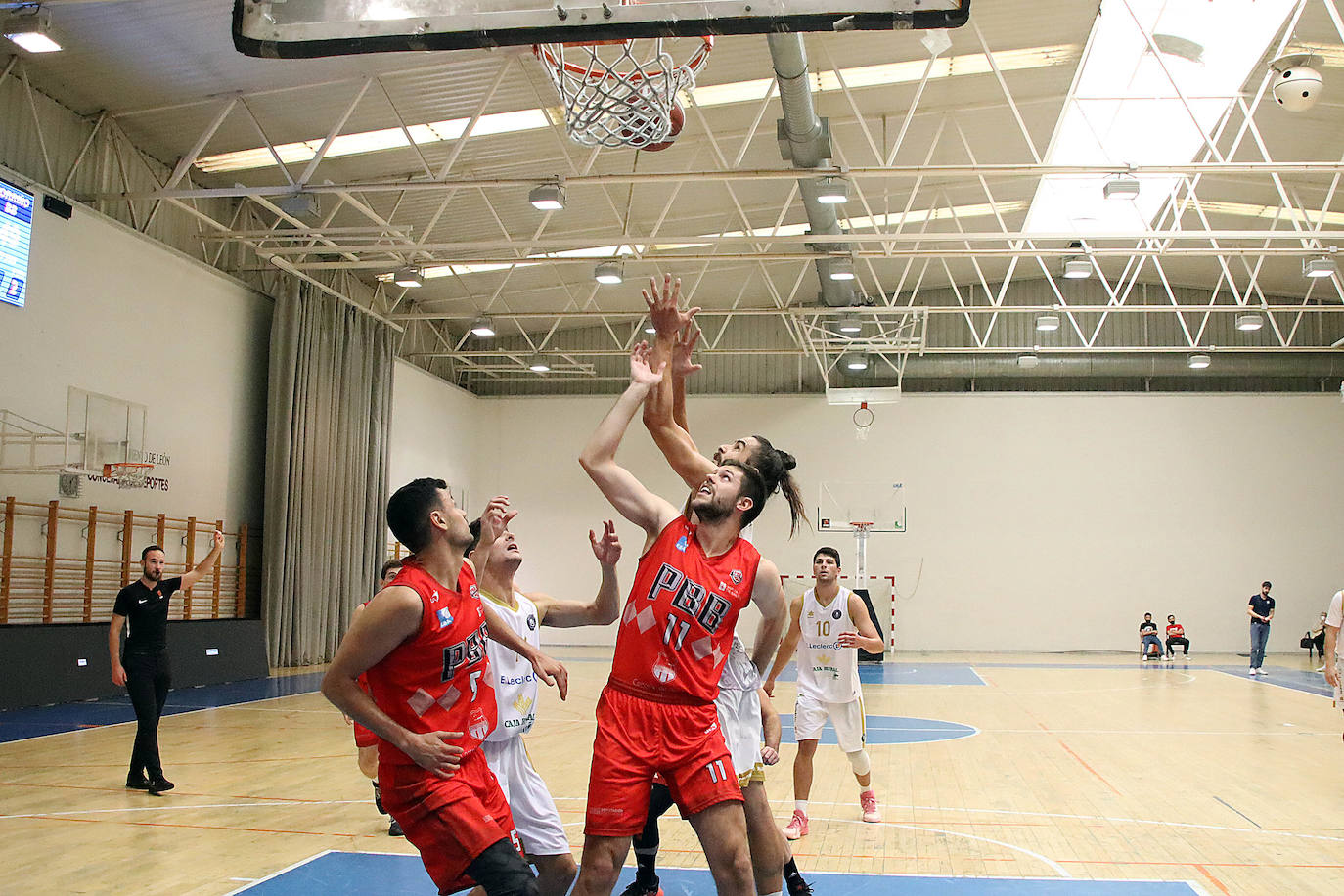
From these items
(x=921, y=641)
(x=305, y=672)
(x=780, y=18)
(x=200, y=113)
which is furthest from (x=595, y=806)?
(x=921, y=641)

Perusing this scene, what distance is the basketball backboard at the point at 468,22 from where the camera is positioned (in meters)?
3.83

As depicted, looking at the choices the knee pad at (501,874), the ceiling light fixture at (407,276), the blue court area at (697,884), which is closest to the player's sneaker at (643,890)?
the blue court area at (697,884)

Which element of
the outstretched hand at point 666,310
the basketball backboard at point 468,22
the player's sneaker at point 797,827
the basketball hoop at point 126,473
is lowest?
the player's sneaker at point 797,827

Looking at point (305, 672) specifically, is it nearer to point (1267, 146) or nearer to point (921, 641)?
point (921, 641)

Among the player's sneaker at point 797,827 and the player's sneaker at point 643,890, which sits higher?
the player's sneaker at point 643,890

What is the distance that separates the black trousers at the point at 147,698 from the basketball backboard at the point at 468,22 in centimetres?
562

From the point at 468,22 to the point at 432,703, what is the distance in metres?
2.31

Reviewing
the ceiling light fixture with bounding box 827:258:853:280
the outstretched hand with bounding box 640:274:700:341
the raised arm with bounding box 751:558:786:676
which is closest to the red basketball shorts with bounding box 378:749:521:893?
the raised arm with bounding box 751:558:786:676

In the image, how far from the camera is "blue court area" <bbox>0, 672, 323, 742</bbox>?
1110cm

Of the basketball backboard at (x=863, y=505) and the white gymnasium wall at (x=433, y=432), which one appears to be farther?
the basketball backboard at (x=863, y=505)

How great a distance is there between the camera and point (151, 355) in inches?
608

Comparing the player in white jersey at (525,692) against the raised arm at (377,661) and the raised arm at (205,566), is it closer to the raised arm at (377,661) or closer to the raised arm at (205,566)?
the raised arm at (377,661)

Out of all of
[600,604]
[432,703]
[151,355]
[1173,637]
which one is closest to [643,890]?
[600,604]

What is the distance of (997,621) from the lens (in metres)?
25.0
